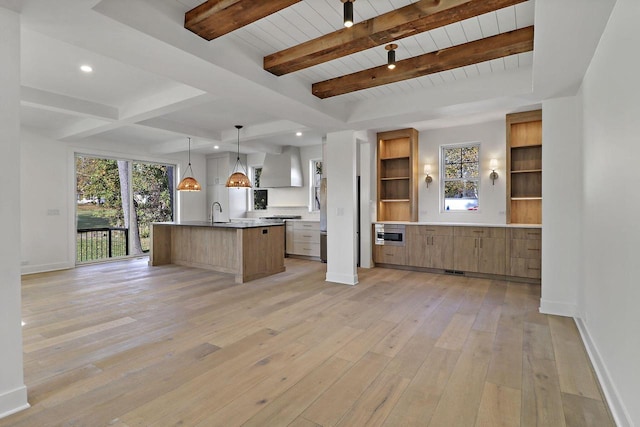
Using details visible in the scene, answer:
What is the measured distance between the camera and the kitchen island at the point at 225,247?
5344 millimetres

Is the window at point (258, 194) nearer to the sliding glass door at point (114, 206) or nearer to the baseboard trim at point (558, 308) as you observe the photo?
the sliding glass door at point (114, 206)

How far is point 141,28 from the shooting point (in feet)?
7.34

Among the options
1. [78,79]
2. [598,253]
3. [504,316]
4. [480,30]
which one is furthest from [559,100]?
[78,79]

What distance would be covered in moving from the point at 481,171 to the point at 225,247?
4.80 metres

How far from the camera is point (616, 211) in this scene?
203 centimetres

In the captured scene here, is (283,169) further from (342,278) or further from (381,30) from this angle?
(381,30)

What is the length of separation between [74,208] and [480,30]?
770cm

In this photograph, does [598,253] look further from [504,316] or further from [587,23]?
[587,23]

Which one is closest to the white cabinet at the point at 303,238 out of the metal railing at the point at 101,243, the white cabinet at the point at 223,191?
the white cabinet at the point at 223,191

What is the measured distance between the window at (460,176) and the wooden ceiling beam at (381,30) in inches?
158

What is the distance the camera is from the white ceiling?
7.17 feet

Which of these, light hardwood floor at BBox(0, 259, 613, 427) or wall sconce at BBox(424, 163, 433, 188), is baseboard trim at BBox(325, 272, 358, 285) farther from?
wall sconce at BBox(424, 163, 433, 188)

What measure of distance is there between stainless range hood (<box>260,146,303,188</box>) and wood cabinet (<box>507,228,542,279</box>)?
4801 mm

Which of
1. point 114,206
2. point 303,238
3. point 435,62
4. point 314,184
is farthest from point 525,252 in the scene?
point 114,206
